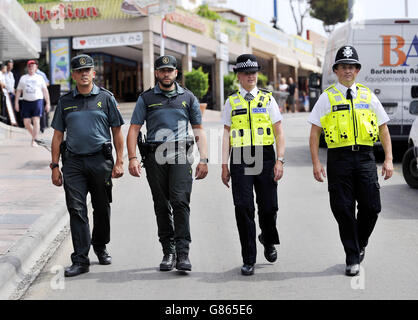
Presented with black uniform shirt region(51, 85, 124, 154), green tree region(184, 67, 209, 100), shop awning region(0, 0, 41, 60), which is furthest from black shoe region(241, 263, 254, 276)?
green tree region(184, 67, 209, 100)

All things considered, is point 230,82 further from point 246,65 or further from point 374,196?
point 374,196

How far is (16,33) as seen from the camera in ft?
73.2

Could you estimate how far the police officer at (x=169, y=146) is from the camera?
6.32m

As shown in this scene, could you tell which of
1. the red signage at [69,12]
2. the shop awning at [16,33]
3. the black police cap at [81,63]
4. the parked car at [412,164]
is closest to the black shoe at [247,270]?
the black police cap at [81,63]

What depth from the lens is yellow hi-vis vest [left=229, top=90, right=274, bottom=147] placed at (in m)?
6.25

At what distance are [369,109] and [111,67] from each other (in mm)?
35959

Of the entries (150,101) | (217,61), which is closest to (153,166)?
(150,101)

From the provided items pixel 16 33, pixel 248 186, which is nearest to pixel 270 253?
pixel 248 186

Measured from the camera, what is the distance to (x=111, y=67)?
4122cm

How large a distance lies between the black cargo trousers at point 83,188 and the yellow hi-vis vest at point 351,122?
1926mm

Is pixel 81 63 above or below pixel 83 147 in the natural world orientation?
above

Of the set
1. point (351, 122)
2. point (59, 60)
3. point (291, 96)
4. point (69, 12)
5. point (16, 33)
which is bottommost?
point (351, 122)

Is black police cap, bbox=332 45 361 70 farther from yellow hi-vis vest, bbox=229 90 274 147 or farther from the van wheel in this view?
the van wheel

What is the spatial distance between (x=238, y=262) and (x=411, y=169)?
5398 mm
